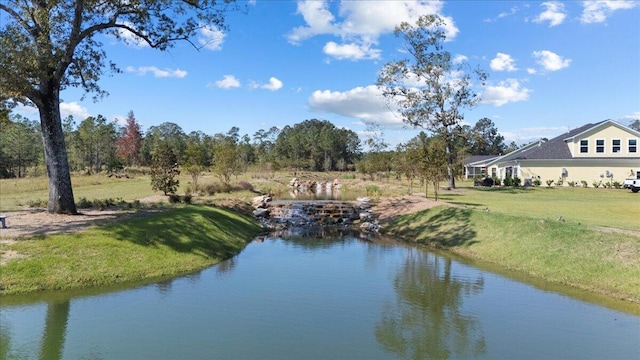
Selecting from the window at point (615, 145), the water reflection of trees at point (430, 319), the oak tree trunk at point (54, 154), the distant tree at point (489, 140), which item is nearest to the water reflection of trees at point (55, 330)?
the water reflection of trees at point (430, 319)

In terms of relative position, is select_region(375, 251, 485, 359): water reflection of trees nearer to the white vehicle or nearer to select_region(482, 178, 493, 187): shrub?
the white vehicle

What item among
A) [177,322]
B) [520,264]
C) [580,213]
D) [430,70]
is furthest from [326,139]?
[177,322]

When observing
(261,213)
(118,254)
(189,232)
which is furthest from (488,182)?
(118,254)

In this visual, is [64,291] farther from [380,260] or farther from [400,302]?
[380,260]

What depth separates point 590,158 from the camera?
4344cm

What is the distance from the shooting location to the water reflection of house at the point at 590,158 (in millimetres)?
42531

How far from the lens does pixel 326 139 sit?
90.8 meters

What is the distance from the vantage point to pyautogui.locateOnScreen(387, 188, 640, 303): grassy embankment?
536 inches

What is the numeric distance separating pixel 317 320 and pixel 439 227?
14.2m

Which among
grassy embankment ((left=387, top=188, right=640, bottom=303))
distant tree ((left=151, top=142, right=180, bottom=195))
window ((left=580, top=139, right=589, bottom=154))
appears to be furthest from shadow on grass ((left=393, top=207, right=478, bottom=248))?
window ((left=580, top=139, right=589, bottom=154))

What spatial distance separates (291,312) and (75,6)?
15523 mm

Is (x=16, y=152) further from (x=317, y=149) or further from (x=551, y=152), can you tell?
(x=551, y=152)

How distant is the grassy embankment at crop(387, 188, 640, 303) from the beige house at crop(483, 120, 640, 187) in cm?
2015

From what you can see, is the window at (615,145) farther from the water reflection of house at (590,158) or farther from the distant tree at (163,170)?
the distant tree at (163,170)
